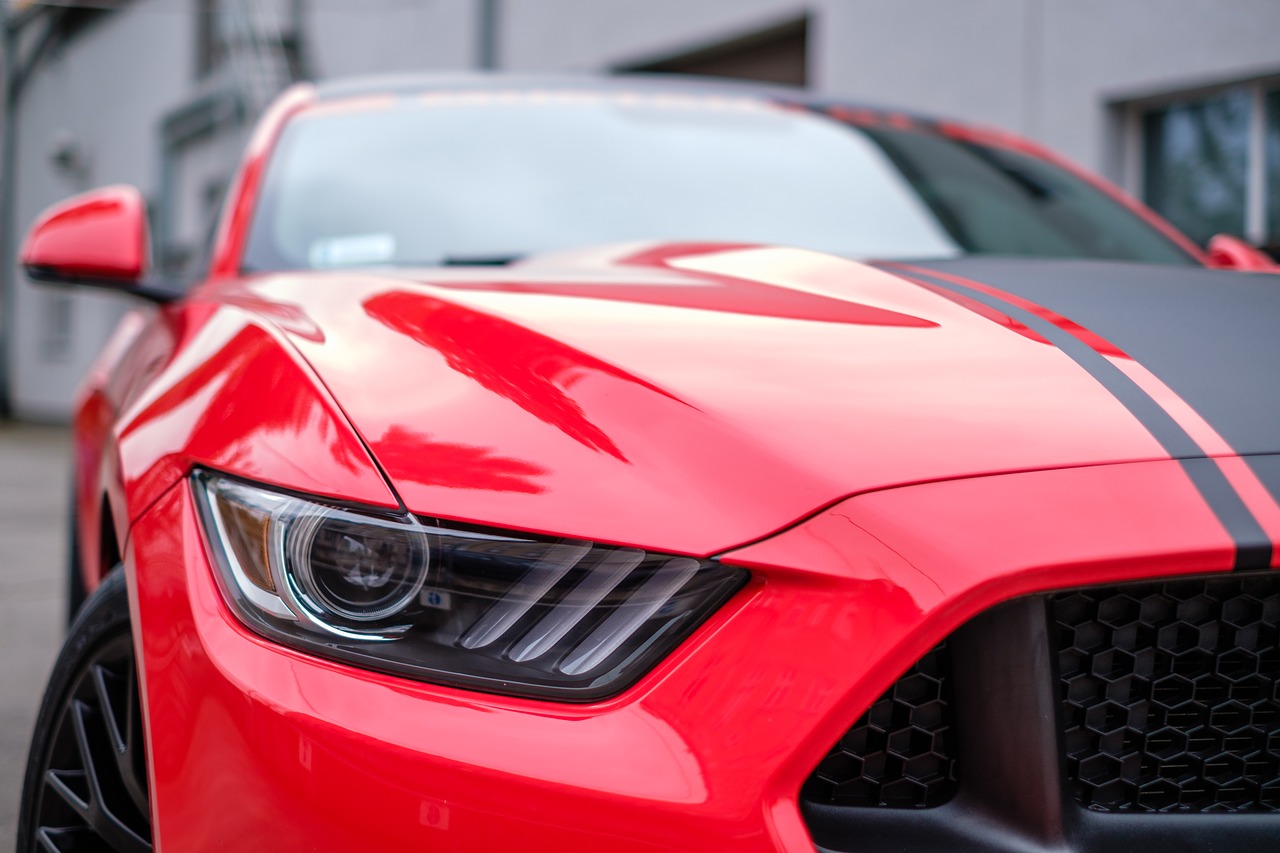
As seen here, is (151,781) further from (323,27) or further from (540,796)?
(323,27)

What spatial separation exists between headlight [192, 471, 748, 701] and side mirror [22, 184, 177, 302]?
127 centimetres

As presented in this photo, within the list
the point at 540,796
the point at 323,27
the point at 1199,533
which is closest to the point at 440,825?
the point at 540,796

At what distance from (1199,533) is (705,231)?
1285mm

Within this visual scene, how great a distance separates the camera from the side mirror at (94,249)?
2111 mm

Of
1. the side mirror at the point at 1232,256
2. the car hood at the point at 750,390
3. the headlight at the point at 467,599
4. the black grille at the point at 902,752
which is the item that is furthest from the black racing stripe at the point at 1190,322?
the side mirror at the point at 1232,256

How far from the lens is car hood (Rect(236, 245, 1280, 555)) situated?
0.96 m

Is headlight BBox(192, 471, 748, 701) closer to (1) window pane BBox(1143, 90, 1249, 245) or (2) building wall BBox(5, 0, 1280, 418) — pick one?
(2) building wall BBox(5, 0, 1280, 418)

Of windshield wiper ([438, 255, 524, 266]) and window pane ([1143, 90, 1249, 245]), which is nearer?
windshield wiper ([438, 255, 524, 266])

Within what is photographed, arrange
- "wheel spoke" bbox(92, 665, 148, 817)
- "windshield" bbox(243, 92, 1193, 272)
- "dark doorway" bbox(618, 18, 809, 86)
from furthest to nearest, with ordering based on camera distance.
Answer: "dark doorway" bbox(618, 18, 809, 86), "windshield" bbox(243, 92, 1193, 272), "wheel spoke" bbox(92, 665, 148, 817)

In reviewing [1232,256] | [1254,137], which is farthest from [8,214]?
[1232,256]

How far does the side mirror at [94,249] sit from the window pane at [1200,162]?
5091 mm

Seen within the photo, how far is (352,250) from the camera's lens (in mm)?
1996

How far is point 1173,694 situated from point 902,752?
0.24 meters

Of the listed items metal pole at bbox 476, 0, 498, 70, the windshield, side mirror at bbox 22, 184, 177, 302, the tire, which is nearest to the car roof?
the windshield
